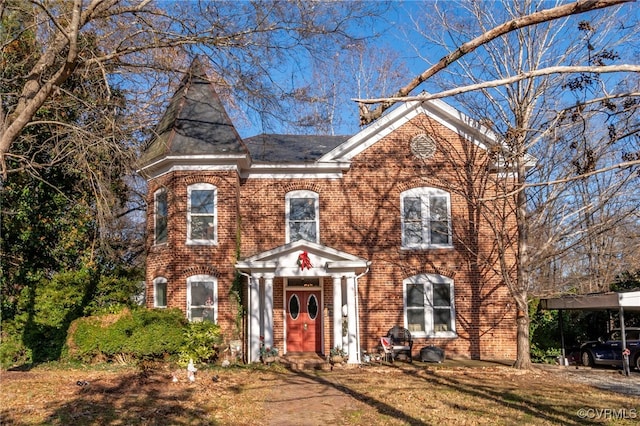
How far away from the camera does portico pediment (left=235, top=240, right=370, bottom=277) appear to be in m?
16.2

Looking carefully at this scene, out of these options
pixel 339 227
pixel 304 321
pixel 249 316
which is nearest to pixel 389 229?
pixel 339 227

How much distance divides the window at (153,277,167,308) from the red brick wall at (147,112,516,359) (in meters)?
0.24

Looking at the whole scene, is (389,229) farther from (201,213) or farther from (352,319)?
(201,213)

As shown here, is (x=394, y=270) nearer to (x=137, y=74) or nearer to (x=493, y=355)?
(x=493, y=355)

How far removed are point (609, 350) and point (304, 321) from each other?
965cm

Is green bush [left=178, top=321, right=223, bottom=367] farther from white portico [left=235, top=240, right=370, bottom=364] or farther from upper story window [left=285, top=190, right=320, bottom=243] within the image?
upper story window [left=285, top=190, right=320, bottom=243]

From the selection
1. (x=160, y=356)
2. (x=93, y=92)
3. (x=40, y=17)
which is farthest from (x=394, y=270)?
(x=40, y=17)

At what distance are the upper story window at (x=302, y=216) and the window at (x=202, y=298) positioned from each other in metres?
2.94

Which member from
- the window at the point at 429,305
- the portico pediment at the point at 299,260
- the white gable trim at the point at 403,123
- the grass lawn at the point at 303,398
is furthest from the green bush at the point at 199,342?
the white gable trim at the point at 403,123

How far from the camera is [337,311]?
16281 mm

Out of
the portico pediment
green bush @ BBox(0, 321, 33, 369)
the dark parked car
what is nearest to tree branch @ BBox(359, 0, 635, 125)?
the portico pediment

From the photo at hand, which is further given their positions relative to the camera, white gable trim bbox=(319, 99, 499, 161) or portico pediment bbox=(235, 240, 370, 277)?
white gable trim bbox=(319, 99, 499, 161)

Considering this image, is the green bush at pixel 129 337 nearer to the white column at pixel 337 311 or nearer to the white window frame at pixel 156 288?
the white window frame at pixel 156 288

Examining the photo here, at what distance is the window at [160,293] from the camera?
17078mm
